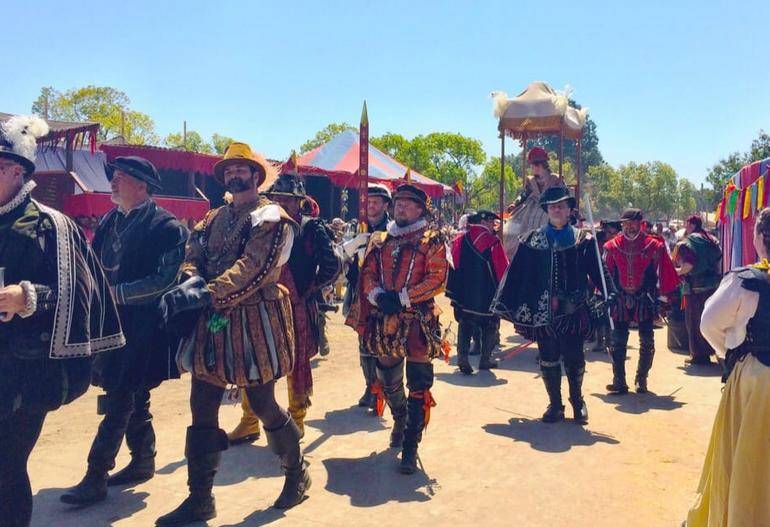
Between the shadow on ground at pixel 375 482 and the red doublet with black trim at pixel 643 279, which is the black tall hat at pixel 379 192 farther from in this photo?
the red doublet with black trim at pixel 643 279

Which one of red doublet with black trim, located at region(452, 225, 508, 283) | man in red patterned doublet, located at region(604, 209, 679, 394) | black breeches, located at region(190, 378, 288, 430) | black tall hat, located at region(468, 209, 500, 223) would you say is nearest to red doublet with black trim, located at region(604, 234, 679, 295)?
man in red patterned doublet, located at region(604, 209, 679, 394)

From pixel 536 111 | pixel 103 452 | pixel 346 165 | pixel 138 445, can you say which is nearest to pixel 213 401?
pixel 103 452

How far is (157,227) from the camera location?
417 cm

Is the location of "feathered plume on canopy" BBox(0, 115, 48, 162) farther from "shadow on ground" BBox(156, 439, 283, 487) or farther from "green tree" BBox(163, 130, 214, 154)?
"green tree" BBox(163, 130, 214, 154)

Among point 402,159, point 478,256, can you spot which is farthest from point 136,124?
point 478,256

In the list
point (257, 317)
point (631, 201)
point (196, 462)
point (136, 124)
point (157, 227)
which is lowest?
point (196, 462)

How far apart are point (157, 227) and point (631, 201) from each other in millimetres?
65086

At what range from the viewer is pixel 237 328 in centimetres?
364

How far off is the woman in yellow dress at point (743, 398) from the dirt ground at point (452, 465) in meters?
0.75

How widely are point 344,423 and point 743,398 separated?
3462 mm

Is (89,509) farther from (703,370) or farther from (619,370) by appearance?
(703,370)

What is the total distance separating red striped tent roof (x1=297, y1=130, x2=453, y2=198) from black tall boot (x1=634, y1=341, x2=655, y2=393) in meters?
13.4

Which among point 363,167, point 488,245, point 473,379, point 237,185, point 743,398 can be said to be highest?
point 363,167

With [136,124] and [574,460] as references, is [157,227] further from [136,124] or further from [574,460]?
[136,124]
